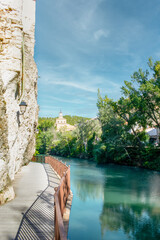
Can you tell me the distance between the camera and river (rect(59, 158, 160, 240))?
8359mm

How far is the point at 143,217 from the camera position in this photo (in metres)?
10.1

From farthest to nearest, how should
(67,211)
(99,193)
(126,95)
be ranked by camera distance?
(126,95) → (99,193) → (67,211)

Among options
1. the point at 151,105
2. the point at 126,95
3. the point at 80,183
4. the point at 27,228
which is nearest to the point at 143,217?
the point at 27,228

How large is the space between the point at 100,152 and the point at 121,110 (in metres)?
7.78

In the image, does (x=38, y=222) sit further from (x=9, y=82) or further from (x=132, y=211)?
(x=132, y=211)

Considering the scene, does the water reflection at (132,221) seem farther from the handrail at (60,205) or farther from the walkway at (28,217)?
the walkway at (28,217)

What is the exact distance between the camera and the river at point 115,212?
836 cm

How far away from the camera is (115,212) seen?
10.9m

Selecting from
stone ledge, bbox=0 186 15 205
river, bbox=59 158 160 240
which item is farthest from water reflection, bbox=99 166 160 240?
stone ledge, bbox=0 186 15 205

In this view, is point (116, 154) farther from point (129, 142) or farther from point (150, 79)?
point (150, 79)

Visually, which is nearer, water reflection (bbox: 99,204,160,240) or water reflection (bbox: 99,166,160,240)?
water reflection (bbox: 99,204,160,240)

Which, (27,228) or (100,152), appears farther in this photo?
(100,152)

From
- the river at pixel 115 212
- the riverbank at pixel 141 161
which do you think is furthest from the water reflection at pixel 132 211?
the riverbank at pixel 141 161

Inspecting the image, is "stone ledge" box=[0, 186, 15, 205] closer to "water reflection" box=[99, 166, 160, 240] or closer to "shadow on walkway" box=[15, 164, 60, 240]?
"shadow on walkway" box=[15, 164, 60, 240]
